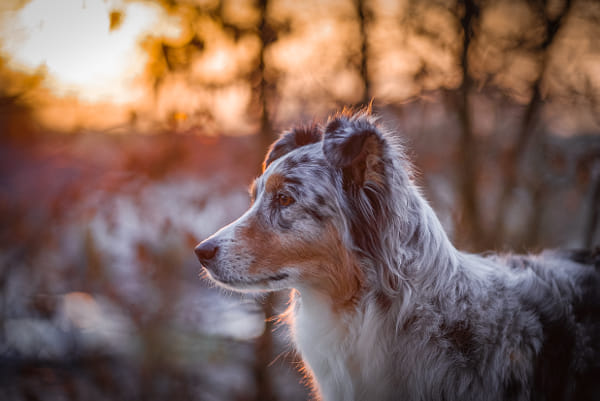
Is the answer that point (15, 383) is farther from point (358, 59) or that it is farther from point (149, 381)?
point (358, 59)

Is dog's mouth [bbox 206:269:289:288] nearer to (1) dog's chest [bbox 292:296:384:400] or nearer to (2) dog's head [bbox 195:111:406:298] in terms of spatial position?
(2) dog's head [bbox 195:111:406:298]

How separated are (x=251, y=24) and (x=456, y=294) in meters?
3.63

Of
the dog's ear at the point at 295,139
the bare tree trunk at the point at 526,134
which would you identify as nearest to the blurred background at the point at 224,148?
the bare tree trunk at the point at 526,134

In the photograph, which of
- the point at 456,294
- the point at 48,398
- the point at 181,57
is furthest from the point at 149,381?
the point at 456,294

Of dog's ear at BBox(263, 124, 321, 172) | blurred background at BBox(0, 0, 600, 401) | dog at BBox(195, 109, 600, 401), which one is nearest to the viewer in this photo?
dog at BBox(195, 109, 600, 401)

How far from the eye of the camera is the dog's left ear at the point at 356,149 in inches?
64.8

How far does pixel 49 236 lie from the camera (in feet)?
13.0

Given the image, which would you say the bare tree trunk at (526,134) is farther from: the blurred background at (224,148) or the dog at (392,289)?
the dog at (392,289)

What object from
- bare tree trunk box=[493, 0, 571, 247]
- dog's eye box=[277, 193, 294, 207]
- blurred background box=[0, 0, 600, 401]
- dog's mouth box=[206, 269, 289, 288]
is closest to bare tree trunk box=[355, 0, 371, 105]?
blurred background box=[0, 0, 600, 401]

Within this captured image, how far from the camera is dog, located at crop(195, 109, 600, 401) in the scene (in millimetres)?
1616

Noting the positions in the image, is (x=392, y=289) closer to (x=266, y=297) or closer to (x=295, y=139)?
(x=295, y=139)

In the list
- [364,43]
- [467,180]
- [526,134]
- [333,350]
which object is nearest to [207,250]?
[333,350]

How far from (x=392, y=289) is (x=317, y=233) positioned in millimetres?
464

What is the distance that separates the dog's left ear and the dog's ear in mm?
450
